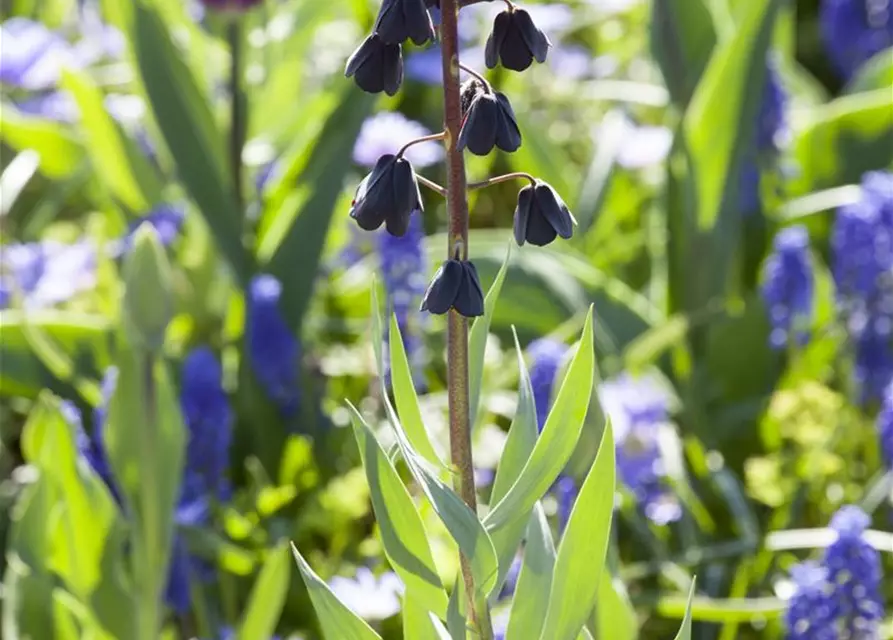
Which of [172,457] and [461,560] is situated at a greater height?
[461,560]

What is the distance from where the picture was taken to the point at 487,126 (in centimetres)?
105

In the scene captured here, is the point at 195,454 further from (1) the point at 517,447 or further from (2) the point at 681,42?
(2) the point at 681,42

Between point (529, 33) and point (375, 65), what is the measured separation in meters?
0.12

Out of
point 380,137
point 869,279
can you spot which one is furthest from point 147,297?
point 869,279

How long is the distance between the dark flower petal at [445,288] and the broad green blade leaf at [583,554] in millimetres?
243

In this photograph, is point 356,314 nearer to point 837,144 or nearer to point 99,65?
point 837,144

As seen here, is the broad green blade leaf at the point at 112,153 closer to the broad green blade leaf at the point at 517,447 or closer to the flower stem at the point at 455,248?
the broad green blade leaf at the point at 517,447

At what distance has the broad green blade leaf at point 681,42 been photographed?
2637 mm

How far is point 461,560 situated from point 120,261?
1675 mm

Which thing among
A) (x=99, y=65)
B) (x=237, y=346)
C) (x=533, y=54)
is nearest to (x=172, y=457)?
(x=237, y=346)

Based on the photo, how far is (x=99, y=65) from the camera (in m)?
3.76

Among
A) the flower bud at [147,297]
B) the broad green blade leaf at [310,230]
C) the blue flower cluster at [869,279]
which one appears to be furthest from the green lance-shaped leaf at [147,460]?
the blue flower cluster at [869,279]

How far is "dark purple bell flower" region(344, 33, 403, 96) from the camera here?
110cm

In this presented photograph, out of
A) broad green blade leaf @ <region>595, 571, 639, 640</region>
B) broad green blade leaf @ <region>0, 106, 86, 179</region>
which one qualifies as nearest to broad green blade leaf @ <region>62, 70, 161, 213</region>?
broad green blade leaf @ <region>0, 106, 86, 179</region>
